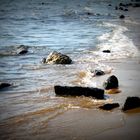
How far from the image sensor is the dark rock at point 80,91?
27.8ft

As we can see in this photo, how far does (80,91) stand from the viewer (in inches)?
341

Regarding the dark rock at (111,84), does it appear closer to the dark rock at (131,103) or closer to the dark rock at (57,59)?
the dark rock at (131,103)

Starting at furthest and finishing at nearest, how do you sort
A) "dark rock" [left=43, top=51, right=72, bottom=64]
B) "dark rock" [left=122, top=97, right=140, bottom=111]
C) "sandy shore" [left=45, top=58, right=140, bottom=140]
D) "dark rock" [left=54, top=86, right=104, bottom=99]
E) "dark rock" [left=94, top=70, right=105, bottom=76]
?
"dark rock" [left=43, top=51, right=72, bottom=64] → "dark rock" [left=94, top=70, right=105, bottom=76] → "dark rock" [left=54, top=86, right=104, bottom=99] → "dark rock" [left=122, top=97, right=140, bottom=111] → "sandy shore" [left=45, top=58, right=140, bottom=140]

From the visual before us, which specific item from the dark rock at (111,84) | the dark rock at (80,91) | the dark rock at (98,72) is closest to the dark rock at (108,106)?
the dark rock at (80,91)

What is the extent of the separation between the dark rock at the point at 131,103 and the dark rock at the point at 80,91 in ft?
3.39

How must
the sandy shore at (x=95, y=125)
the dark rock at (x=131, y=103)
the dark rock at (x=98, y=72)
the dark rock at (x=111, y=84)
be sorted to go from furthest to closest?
the dark rock at (x=98, y=72)
the dark rock at (x=111, y=84)
the dark rock at (x=131, y=103)
the sandy shore at (x=95, y=125)

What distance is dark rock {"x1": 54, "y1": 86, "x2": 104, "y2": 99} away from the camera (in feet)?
27.8

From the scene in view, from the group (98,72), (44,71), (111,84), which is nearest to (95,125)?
(111,84)

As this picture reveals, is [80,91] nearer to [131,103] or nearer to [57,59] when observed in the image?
[131,103]

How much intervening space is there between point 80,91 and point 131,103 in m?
1.61

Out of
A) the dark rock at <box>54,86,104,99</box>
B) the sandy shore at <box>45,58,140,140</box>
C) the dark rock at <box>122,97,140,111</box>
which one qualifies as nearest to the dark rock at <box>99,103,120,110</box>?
the sandy shore at <box>45,58,140,140</box>

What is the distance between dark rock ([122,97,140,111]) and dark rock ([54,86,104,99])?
1.03m

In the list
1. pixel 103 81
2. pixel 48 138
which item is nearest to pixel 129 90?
pixel 103 81

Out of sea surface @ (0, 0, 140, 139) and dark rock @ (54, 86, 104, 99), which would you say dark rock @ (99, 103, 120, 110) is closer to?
sea surface @ (0, 0, 140, 139)
